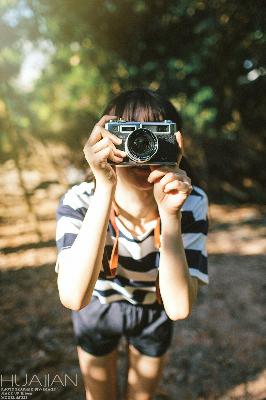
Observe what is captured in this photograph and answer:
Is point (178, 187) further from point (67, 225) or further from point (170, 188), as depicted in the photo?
point (67, 225)

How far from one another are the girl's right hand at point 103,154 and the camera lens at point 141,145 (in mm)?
36

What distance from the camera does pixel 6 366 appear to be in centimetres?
286

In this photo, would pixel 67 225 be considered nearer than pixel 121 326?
Yes

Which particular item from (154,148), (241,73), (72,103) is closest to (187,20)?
(241,73)

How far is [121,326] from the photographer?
152 centimetres

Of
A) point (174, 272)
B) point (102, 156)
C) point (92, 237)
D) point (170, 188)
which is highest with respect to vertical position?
point (102, 156)

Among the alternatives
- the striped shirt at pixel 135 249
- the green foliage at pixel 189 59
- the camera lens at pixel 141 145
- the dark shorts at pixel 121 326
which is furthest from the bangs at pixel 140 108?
the green foliage at pixel 189 59

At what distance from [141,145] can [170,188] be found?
8.8 inches

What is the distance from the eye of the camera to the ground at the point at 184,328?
2779mm

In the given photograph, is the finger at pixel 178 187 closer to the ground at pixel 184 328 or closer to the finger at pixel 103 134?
the finger at pixel 103 134

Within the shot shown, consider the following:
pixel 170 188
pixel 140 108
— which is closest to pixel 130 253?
pixel 170 188

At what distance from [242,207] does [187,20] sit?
4.32 meters

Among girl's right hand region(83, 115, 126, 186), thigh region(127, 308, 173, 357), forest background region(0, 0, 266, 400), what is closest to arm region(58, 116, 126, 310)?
girl's right hand region(83, 115, 126, 186)

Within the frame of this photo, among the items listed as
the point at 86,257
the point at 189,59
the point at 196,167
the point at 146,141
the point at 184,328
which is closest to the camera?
the point at 86,257
